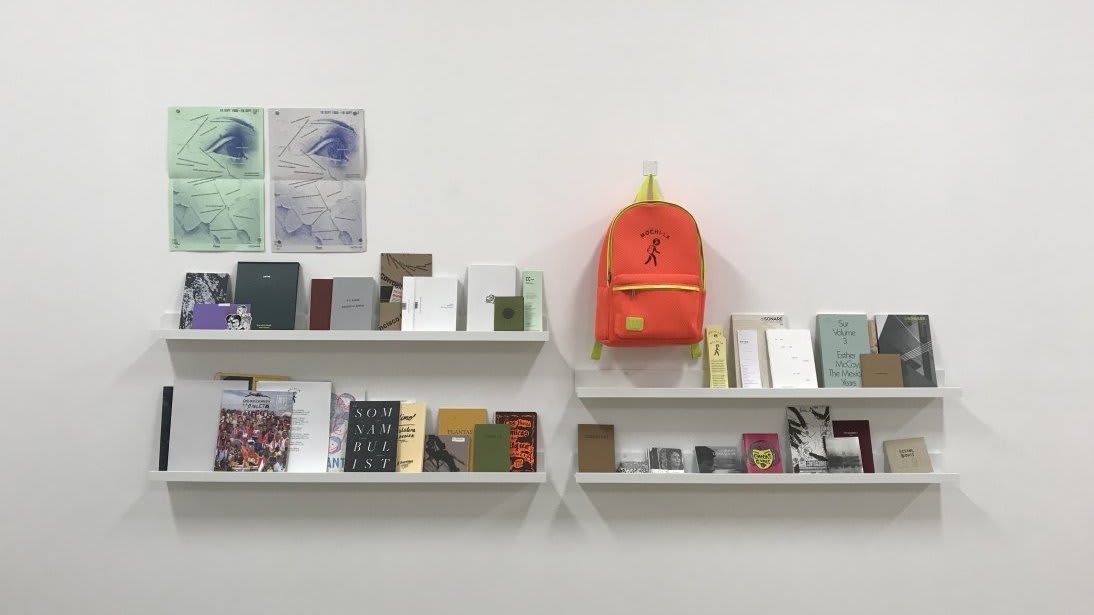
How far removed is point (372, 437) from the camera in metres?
2.32

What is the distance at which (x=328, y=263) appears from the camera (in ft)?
8.00

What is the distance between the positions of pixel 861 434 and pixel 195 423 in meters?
2.11

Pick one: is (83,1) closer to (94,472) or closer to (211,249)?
(211,249)

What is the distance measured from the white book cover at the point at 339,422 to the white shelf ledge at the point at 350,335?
0.67ft

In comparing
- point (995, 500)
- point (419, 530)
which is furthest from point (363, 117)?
point (995, 500)

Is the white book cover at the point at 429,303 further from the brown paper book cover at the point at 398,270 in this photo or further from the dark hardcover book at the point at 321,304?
the dark hardcover book at the point at 321,304

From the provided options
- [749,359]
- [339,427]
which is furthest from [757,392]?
[339,427]

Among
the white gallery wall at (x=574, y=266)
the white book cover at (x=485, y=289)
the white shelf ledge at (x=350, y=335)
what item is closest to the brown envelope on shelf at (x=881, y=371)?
the white gallery wall at (x=574, y=266)

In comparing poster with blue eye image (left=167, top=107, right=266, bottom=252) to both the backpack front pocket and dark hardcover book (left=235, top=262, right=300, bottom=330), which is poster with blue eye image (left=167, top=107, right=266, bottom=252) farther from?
the backpack front pocket

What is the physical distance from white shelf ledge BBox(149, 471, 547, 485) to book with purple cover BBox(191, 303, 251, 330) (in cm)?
45

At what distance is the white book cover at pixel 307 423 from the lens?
2.33m

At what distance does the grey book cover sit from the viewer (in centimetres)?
235

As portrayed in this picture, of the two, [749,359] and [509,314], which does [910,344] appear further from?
[509,314]

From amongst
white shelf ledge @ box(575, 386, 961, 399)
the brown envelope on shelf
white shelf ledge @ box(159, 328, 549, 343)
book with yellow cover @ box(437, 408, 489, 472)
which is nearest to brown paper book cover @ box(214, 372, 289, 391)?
white shelf ledge @ box(159, 328, 549, 343)
